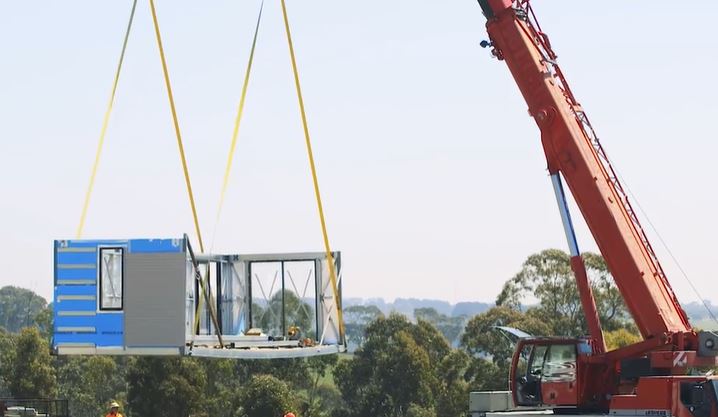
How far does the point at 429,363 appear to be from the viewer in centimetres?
6831

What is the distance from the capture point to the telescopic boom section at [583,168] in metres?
25.0

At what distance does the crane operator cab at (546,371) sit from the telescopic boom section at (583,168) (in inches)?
55.3

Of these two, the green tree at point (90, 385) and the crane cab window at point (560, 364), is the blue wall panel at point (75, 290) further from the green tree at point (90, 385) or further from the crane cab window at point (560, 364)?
the green tree at point (90, 385)

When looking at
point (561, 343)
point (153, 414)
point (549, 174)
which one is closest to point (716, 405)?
point (561, 343)

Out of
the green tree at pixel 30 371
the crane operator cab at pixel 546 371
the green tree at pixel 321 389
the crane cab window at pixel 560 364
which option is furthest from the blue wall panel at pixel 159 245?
the green tree at pixel 321 389

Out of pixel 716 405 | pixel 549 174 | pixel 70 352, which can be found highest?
pixel 549 174

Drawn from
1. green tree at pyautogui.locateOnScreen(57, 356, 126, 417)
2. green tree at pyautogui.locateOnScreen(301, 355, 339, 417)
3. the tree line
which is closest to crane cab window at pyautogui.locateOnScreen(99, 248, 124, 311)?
the tree line

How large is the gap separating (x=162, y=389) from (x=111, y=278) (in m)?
35.3

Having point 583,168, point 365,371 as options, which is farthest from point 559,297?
point 583,168

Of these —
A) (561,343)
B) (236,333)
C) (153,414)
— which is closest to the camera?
(561,343)

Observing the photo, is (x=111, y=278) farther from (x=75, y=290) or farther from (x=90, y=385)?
(x=90, y=385)

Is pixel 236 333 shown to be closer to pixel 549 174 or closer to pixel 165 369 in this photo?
pixel 549 174

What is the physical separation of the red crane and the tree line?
113 feet

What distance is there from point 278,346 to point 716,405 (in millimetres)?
8015
